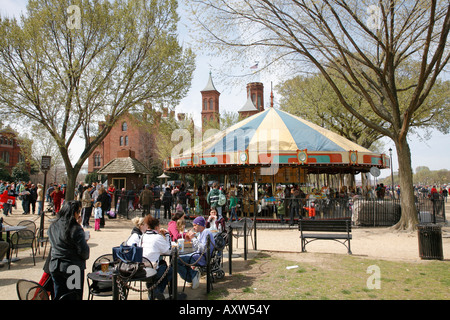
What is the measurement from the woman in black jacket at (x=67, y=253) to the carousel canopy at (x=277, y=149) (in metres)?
11.9

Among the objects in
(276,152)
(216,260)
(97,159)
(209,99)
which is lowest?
(216,260)

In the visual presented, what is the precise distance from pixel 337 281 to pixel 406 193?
8.28m

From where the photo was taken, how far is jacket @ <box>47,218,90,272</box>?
13.7ft

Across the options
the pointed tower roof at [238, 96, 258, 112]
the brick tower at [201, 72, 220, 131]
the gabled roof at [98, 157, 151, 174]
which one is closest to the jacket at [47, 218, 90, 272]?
the gabled roof at [98, 157, 151, 174]

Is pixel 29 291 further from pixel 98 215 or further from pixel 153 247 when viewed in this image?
pixel 98 215

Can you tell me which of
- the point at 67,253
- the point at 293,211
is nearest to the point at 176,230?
the point at 67,253

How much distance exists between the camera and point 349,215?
52.5ft

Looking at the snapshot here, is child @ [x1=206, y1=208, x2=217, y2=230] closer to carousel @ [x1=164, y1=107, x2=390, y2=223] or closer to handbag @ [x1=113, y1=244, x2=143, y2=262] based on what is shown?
handbag @ [x1=113, y1=244, x2=143, y2=262]

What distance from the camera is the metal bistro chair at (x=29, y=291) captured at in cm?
338

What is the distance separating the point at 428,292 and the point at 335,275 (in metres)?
1.57

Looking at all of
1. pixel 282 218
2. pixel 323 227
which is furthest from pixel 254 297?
pixel 282 218

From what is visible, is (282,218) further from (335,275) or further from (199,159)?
(335,275)

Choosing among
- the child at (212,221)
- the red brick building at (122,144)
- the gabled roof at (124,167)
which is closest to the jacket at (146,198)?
the child at (212,221)

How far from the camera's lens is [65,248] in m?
4.19
